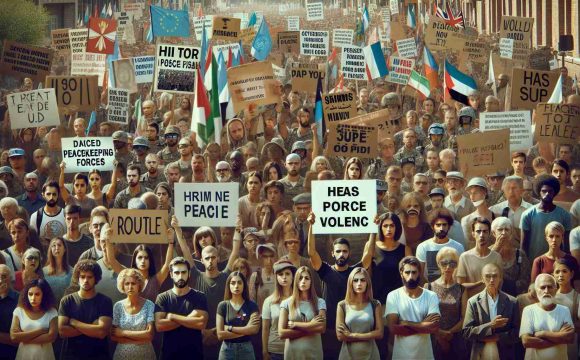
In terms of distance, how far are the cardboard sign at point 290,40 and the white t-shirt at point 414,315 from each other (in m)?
15.4

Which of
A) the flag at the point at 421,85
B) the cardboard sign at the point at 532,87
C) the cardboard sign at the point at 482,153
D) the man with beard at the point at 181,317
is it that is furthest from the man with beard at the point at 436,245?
the flag at the point at 421,85

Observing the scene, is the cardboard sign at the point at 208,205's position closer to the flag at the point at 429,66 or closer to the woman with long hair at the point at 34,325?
the woman with long hair at the point at 34,325

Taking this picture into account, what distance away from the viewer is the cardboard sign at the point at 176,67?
63.4 feet

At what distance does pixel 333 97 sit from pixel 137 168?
3.54 metres

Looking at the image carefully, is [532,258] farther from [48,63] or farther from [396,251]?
[48,63]

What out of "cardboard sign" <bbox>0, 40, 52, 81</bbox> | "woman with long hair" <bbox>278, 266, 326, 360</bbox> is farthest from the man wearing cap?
"cardboard sign" <bbox>0, 40, 52, 81</bbox>

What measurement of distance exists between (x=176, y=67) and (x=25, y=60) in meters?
2.32

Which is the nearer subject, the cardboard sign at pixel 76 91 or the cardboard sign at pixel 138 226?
the cardboard sign at pixel 138 226

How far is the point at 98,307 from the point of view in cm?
1138

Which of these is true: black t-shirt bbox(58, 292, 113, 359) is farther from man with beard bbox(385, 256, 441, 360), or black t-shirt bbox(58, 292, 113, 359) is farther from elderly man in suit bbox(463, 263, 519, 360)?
elderly man in suit bbox(463, 263, 519, 360)

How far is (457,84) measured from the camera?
20312 mm

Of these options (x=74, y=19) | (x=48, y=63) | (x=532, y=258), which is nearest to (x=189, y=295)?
(x=532, y=258)

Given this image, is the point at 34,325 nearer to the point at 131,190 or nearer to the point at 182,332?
the point at 182,332

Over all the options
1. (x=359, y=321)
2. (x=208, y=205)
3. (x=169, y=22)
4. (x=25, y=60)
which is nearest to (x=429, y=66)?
(x=169, y=22)
